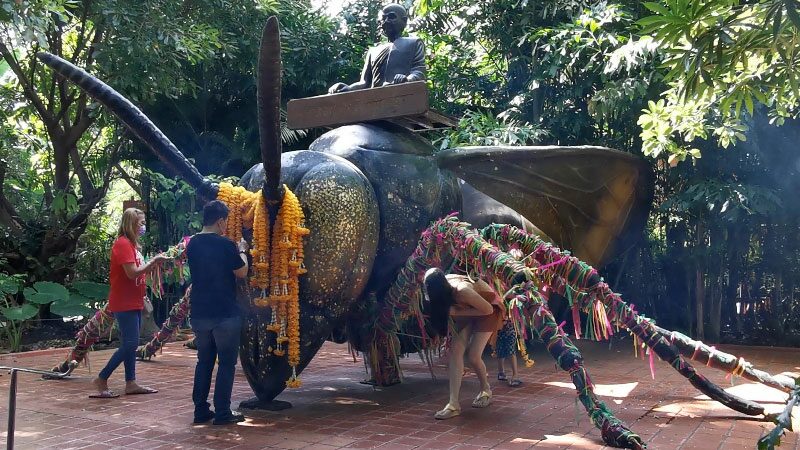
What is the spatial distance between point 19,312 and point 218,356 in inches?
221

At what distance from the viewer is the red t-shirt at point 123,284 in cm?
546

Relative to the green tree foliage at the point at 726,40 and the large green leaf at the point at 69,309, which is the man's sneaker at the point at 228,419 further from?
the large green leaf at the point at 69,309

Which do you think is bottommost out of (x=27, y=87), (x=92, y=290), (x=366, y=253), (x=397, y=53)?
(x=366, y=253)

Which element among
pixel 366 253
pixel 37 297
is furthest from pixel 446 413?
pixel 37 297

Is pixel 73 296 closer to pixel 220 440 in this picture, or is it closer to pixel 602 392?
pixel 220 440

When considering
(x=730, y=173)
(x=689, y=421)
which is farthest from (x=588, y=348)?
(x=689, y=421)

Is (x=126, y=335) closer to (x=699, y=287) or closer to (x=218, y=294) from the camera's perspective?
(x=218, y=294)

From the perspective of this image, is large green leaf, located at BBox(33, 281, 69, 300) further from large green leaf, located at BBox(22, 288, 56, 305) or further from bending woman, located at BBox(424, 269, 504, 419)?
bending woman, located at BBox(424, 269, 504, 419)

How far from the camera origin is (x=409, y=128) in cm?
567

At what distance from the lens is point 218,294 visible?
14.4 ft

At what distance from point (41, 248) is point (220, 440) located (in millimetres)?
7452

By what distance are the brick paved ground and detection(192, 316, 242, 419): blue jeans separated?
16cm

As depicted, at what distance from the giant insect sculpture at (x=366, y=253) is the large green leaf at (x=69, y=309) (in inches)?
205

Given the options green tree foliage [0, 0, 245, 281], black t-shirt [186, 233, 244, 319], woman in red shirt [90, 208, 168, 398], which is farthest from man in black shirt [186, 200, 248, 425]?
green tree foliage [0, 0, 245, 281]
